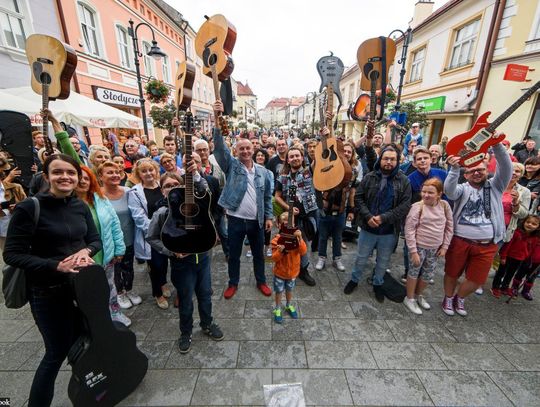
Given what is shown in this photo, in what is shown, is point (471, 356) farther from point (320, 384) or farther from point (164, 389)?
point (164, 389)

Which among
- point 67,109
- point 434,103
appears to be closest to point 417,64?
point 434,103

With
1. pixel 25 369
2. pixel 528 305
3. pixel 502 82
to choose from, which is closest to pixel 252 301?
pixel 25 369

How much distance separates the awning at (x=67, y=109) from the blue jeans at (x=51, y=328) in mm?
5715

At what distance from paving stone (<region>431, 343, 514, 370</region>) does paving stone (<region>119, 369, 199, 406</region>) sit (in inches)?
101

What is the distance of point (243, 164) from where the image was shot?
3.24m

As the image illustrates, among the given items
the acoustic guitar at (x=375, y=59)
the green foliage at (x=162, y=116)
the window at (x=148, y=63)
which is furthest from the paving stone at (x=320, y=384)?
the window at (x=148, y=63)

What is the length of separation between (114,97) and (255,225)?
1307 cm

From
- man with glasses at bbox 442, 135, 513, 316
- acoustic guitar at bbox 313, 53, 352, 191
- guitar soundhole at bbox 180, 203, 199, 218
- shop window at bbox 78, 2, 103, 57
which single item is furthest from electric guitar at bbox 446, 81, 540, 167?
shop window at bbox 78, 2, 103, 57

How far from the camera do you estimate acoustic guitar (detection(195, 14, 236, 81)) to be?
2.65 m

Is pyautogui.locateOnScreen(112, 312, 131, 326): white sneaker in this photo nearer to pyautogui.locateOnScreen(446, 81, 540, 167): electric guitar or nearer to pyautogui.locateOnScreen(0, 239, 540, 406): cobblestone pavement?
pyautogui.locateOnScreen(0, 239, 540, 406): cobblestone pavement

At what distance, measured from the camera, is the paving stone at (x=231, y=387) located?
208 centimetres

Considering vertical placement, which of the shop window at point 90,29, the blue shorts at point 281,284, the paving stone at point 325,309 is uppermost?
the shop window at point 90,29

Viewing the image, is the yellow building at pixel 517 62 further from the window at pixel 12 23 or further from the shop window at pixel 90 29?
the shop window at pixel 90 29

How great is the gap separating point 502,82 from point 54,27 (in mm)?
17001
